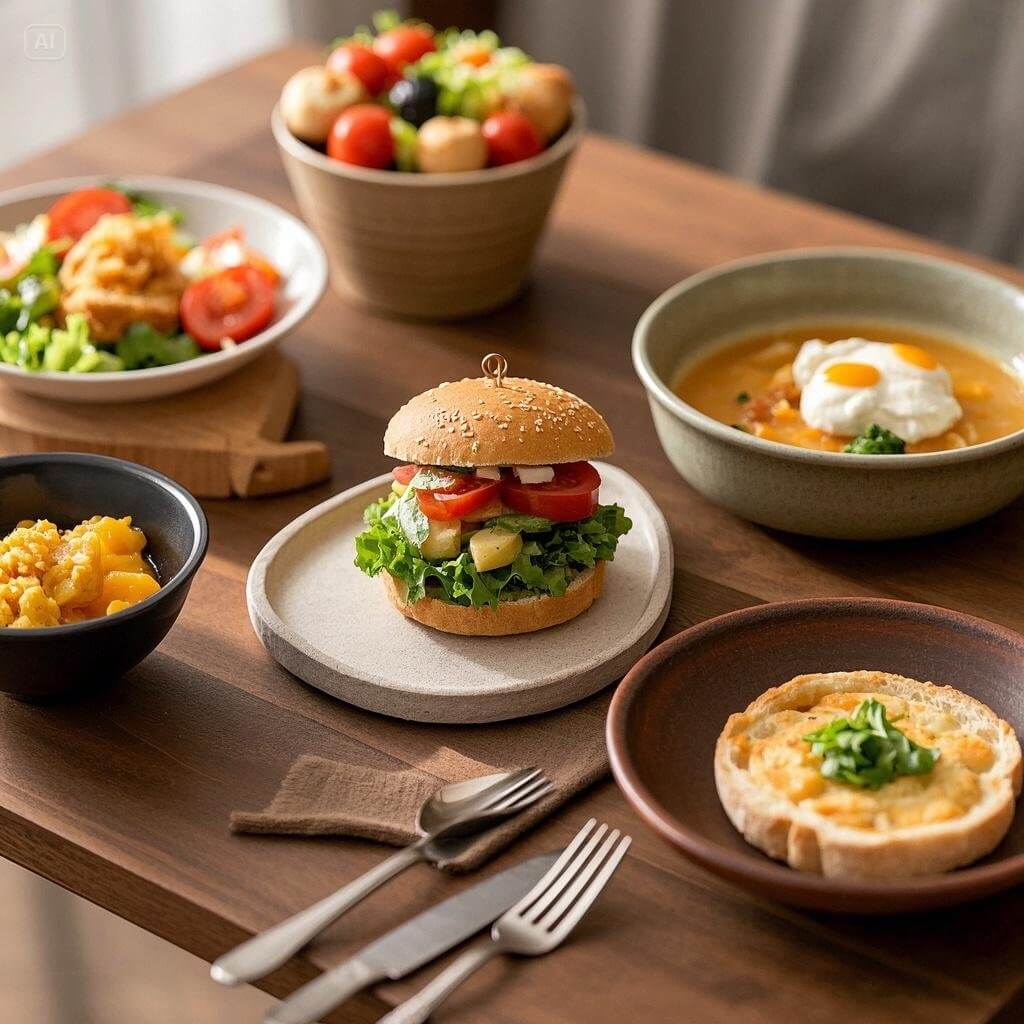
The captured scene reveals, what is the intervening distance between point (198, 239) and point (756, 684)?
1.70 meters

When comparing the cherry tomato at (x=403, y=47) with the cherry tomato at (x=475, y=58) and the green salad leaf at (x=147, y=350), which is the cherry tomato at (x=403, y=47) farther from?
the green salad leaf at (x=147, y=350)

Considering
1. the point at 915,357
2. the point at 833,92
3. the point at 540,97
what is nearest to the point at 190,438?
the point at 540,97

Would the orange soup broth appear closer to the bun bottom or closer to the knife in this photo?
the bun bottom

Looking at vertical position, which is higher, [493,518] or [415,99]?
[415,99]

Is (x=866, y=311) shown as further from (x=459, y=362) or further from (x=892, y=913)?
(x=892, y=913)

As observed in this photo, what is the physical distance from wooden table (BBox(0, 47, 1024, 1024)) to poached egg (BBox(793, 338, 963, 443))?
8.0 inches

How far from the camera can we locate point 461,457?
204 cm

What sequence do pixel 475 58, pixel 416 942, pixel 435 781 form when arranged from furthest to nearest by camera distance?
pixel 475 58
pixel 435 781
pixel 416 942

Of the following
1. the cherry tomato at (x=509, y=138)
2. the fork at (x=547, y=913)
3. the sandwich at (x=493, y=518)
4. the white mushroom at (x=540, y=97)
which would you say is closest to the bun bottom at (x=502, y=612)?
the sandwich at (x=493, y=518)

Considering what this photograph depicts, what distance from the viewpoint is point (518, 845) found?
1778 mm

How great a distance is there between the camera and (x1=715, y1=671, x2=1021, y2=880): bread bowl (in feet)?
5.19

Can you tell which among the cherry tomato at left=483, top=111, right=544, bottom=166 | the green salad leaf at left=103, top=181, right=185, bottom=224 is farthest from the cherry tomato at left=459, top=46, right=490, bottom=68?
the green salad leaf at left=103, top=181, right=185, bottom=224

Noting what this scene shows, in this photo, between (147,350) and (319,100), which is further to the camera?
(319,100)

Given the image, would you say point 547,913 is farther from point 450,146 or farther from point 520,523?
point 450,146
